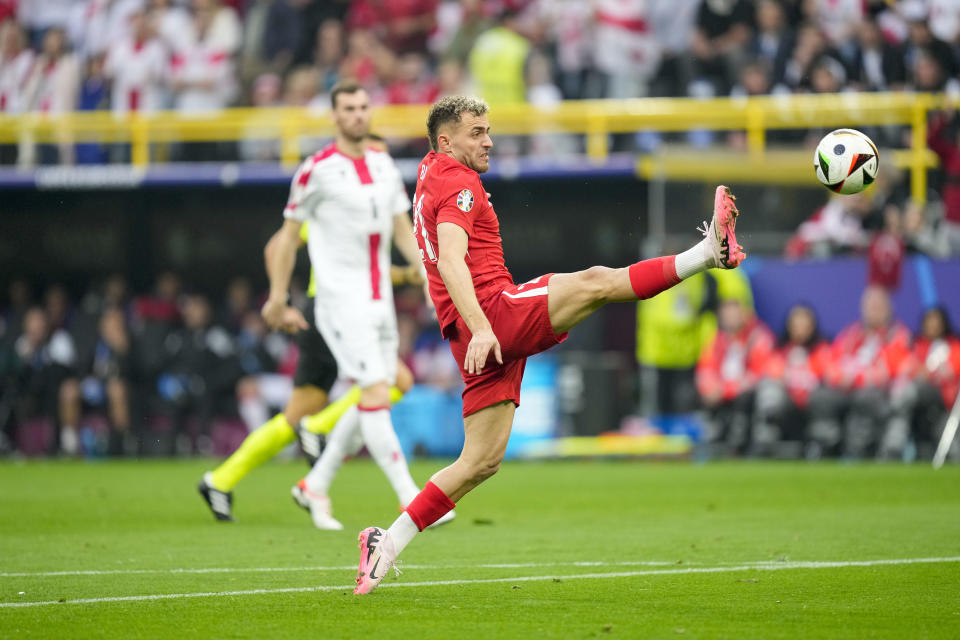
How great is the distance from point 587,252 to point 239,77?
592 cm

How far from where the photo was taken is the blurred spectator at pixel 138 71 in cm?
2153

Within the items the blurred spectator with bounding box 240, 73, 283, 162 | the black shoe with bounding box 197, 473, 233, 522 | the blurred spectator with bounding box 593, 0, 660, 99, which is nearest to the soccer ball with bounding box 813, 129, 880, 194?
the black shoe with bounding box 197, 473, 233, 522

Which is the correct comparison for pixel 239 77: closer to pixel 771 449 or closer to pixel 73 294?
pixel 73 294

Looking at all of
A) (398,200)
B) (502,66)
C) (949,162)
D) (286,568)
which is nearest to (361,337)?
(398,200)

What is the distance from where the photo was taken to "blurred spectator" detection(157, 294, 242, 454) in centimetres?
1983

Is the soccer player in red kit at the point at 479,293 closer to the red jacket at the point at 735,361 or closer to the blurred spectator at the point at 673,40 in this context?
the red jacket at the point at 735,361

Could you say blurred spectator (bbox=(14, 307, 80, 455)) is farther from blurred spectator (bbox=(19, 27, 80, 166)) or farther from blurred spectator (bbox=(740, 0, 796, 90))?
blurred spectator (bbox=(740, 0, 796, 90))

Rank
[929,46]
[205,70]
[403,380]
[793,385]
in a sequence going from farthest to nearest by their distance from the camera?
[205,70] < [929,46] < [793,385] < [403,380]

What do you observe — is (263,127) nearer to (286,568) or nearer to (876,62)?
(876,62)

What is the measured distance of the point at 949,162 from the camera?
17.9 metres

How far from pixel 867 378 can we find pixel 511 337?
10897 millimetres

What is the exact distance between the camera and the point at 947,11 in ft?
59.8

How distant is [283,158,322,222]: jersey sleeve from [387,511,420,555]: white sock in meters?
3.73

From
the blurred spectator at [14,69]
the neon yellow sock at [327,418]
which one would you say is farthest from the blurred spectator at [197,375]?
the neon yellow sock at [327,418]
